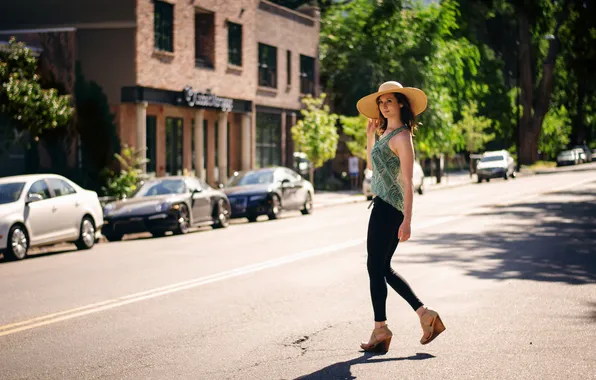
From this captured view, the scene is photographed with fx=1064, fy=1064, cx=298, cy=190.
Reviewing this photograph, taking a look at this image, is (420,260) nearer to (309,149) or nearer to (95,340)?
(95,340)

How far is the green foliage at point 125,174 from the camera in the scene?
3156 cm

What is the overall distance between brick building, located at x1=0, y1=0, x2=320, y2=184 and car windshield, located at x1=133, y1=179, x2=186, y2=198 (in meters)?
9.41

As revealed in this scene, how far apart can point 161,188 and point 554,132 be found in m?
69.9

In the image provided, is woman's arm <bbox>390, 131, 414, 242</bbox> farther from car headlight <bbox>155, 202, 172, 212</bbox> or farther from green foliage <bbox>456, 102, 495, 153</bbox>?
green foliage <bbox>456, 102, 495, 153</bbox>

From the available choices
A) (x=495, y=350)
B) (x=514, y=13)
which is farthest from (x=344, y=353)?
(x=514, y=13)

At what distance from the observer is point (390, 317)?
10086mm

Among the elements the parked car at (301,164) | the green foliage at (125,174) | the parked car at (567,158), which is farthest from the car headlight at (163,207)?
the parked car at (567,158)

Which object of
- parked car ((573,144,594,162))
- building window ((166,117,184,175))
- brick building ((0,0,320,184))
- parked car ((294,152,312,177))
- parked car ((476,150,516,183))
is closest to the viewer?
brick building ((0,0,320,184))

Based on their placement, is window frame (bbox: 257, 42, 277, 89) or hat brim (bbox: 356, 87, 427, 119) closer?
hat brim (bbox: 356, 87, 427, 119)

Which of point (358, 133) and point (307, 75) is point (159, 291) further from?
point (307, 75)

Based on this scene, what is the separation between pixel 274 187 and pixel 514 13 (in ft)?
161

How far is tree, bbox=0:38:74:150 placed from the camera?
87.6ft

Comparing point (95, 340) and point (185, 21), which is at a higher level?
point (185, 21)

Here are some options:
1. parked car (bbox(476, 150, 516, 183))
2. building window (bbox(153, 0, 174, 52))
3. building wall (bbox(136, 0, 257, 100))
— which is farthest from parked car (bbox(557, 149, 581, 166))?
building window (bbox(153, 0, 174, 52))
